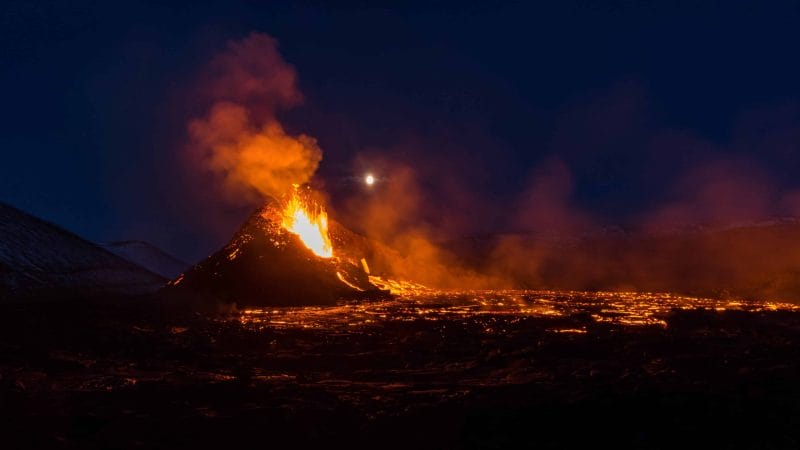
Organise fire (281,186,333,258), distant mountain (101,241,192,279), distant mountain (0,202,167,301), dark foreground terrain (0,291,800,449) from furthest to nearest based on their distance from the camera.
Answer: distant mountain (101,241,192,279) < distant mountain (0,202,167,301) < fire (281,186,333,258) < dark foreground terrain (0,291,800,449)

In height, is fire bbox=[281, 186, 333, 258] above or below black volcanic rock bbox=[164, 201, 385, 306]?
above

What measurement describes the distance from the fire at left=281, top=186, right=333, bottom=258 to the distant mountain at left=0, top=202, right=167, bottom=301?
11596 mm

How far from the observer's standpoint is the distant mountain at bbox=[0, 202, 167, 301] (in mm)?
39094

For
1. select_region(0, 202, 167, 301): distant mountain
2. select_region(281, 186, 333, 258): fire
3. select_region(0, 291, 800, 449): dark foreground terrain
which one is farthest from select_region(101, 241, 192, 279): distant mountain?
select_region(0, 291, 800, 449): dark foreground terrain

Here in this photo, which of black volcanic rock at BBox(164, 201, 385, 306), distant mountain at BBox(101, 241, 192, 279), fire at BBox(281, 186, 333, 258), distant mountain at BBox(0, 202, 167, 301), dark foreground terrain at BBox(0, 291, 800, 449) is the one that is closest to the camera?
dark foreground terrain at BBox(0, 291, 800, 449)

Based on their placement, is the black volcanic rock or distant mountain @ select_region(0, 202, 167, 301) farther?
distant mountain @ select_region(0, 202, 167, 301)

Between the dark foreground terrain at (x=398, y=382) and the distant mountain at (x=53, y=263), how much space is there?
21557mm

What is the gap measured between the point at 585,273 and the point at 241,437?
51.3 metres

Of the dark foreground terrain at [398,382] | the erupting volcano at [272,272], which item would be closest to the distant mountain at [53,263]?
the erupting volcano at [272,272]

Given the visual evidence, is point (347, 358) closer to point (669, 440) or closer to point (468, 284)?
point (669, 440)

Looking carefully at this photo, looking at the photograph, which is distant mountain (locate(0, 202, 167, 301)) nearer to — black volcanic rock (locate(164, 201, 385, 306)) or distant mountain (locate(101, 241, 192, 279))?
black volcanic rock (locate(164, 201, 385, 306))

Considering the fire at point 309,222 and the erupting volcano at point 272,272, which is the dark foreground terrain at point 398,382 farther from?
the fire at point 309,222

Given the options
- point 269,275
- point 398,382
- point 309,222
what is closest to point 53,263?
point 309,222

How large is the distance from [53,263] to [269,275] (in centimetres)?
2312
